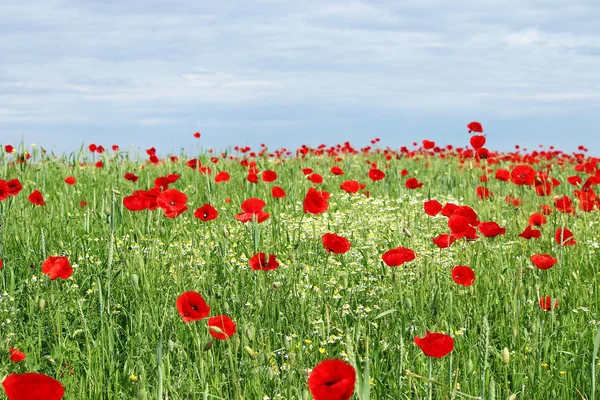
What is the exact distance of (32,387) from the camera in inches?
53.8

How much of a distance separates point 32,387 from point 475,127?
396cm

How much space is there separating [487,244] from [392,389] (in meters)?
2.26

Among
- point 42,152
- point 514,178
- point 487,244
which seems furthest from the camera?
point 42,152

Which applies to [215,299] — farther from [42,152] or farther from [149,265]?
[42,152]

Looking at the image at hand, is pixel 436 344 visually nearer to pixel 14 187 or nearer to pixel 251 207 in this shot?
pixel 251 207

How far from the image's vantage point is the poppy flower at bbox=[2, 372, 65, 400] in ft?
4.46

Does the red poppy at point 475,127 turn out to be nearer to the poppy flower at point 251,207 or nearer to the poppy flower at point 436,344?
the poppy flower at point 251,207

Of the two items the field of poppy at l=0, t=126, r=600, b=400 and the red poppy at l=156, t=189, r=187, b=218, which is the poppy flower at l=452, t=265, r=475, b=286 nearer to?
the field of poppy at l=0, t=126, r=600, b=400

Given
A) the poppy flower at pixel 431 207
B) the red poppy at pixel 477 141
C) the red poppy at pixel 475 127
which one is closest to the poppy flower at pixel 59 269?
the poppy flower at pixel 431 207

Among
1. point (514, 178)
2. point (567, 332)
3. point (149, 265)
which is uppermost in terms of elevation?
point (514, 178)

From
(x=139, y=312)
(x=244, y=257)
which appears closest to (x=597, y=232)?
(x=244, y=257)

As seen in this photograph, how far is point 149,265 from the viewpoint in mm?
3824

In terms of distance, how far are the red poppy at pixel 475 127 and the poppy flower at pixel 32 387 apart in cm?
392

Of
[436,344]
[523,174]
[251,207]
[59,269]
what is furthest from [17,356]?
[523,174]
